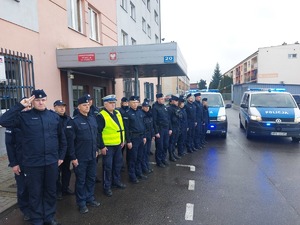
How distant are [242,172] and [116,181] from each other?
10.0 ft

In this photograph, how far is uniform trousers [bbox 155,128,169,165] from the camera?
6101mm

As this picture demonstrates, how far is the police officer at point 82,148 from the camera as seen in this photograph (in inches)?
150

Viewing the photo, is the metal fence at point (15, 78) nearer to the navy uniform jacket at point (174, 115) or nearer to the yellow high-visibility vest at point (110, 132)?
the yellow high-visibility vest at point (110, 132)

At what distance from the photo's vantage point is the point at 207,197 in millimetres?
4375

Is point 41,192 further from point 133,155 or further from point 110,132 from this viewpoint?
point 133,155

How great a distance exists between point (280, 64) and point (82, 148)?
47946 millimetres

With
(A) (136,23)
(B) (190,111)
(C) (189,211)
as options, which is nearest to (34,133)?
(C) (189,211)

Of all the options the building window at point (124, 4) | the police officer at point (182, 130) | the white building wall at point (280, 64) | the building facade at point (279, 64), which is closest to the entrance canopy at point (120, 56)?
the police officer at point (182, 130)

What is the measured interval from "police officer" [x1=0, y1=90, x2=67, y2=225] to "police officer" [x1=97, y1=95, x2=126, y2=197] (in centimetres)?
95

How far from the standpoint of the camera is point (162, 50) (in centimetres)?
808

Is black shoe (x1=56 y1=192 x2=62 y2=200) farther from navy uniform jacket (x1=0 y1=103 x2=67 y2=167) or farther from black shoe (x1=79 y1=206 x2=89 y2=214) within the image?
navy uniform jacket (x1=0 y1=103 x2=67 y2=167)

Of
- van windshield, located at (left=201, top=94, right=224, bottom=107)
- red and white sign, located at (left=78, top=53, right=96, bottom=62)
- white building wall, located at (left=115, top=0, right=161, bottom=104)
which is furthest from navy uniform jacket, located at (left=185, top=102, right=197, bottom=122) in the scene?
white building wall, located at (left=115, top=0, right=161, bottom=104)

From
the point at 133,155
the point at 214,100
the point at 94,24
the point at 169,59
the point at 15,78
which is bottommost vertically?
the point at 133,155

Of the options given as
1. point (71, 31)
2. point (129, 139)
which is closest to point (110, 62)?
point (71, 31)
